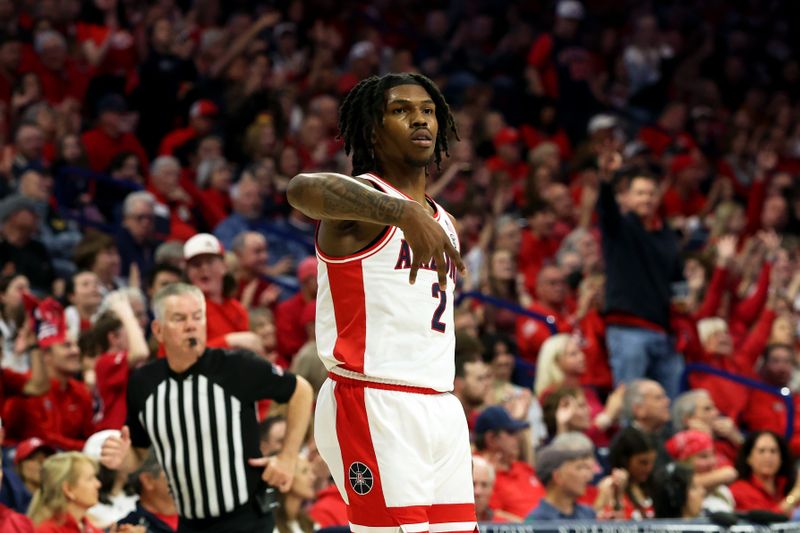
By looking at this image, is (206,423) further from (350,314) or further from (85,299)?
(85,299)

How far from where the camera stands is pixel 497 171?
13758 mm

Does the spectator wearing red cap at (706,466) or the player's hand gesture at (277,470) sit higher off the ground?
the player's hand gesture at (277,470)

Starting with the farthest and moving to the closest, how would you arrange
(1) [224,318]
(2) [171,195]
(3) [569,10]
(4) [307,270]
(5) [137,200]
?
(3) [569,10]
(2) [171,195]
(5) [137,200]
(4) [307,270]
(1) [224,318]

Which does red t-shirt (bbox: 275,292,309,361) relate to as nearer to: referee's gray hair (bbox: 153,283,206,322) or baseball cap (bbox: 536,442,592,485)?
baseball cap (bbox: 536,442,592,485)

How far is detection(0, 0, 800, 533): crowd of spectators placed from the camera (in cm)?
802

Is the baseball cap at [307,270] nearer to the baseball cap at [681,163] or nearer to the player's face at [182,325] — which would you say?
the player's face at [182,325]

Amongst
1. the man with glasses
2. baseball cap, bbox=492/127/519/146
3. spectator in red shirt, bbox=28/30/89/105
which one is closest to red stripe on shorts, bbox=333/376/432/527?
the man with glasses

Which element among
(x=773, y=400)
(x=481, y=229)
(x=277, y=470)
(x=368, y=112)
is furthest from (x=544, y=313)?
(x=368, y=112)

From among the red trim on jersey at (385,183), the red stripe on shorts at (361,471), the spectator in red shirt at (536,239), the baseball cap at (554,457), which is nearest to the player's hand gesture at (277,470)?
the red stripe on shorts at (361,471)

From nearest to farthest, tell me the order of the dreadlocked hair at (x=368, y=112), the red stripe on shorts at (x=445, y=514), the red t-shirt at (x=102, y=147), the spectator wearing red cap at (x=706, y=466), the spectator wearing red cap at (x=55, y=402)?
the red stripe on shorts at (x=445, y=514), the dreadlocked hair at (x=368, y=112), the spectator wearing red cap at (x=55, y=402), the spectator wearing red cap at (x=706, y=466), the red t-shirt at (x=102, y=147)

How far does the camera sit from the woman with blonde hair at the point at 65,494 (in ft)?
20.8

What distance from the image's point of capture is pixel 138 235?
10336 millimetres

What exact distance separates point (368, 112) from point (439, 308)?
715 millimetres

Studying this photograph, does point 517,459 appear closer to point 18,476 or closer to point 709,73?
point 18,476
